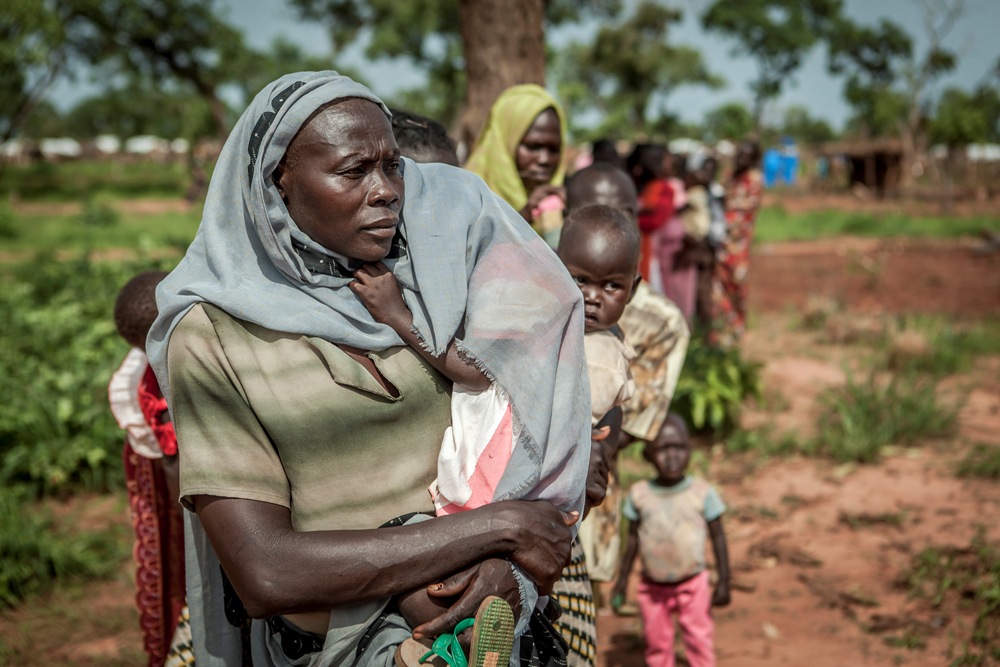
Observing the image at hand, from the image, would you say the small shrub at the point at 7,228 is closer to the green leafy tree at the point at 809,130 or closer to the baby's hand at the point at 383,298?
the baby's hand at the point at 383,298

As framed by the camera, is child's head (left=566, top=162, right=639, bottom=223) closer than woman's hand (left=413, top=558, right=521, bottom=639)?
No

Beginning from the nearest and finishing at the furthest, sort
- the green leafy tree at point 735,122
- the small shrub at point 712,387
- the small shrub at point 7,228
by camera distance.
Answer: the small shrub at point 712,387
the small shrub at point 7,228
the green leafy tree at point 735,122

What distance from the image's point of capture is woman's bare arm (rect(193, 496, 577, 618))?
4.75ft

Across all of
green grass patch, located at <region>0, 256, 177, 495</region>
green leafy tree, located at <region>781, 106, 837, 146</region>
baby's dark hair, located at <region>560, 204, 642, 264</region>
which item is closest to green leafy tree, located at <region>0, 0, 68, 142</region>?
green grass patch, located at <region>0, 256, 177, 495</region>

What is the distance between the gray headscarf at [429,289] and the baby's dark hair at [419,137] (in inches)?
34.6

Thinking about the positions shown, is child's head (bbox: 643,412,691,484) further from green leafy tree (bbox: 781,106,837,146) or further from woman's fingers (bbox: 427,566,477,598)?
green leafy tree (bbox: 781,106,837,146)

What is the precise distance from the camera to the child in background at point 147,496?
260 centimetres

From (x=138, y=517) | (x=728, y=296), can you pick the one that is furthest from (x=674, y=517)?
(x=728, y=296)

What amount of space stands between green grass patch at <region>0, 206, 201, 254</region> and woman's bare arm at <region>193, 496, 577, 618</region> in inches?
541

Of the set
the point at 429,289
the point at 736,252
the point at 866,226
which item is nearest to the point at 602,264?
the point at 429,289

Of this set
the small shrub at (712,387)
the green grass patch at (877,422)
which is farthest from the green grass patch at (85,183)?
the green grass patch at (877,422)

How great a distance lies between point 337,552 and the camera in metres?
1.46

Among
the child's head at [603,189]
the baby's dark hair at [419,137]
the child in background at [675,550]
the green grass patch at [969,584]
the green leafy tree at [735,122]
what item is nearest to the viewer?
the baby's dark hair at [419,137]

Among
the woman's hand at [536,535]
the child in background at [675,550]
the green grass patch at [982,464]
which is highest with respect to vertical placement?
the woman's hand at [536,535]
